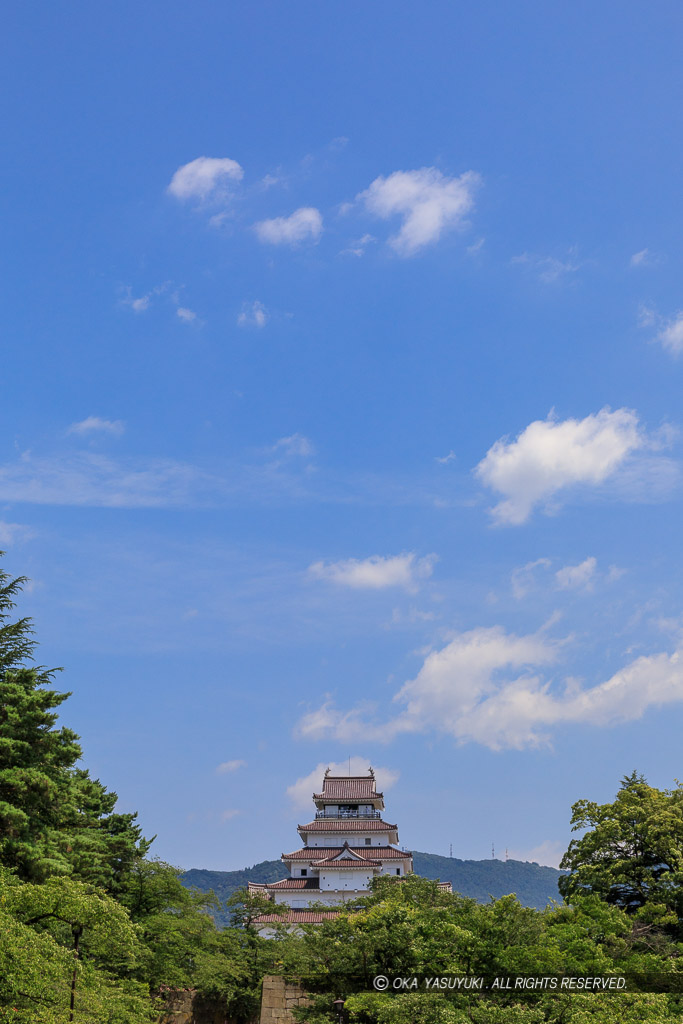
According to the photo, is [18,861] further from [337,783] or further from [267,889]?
[337,783]

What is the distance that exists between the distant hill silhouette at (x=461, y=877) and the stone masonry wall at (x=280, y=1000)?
147238 mm

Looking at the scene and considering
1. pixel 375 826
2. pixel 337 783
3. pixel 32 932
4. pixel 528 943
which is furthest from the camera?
pixel 337 783

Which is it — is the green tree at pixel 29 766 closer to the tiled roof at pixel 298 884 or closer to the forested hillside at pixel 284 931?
the forested hillside at pixel 284 931

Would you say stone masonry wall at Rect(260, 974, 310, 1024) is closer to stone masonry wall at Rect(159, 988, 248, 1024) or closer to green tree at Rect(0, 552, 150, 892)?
green tree at Rect(0, 552, 150, 892)

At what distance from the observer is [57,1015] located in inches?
536

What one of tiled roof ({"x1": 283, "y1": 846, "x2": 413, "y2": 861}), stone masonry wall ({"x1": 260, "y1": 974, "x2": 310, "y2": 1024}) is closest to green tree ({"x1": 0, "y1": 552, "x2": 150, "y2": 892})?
stone masonry wall ({"x1": 260, "y1": 974, "x2": 310, "y2": 1024})

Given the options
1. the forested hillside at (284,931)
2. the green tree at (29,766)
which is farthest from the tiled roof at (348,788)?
the green tree at (29,766)

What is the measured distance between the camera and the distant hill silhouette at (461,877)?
165125mm

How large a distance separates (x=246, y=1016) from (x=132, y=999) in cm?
1259

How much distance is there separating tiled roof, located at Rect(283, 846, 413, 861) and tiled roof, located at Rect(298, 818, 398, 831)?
1107 mm

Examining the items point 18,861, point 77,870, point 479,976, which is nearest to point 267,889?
point 77,870

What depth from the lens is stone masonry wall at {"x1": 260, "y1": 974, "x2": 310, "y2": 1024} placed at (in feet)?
60.1

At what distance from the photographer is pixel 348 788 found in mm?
54438

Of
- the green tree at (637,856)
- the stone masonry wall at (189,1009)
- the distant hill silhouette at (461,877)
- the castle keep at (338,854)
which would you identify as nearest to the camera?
the green tree at (637,856)
